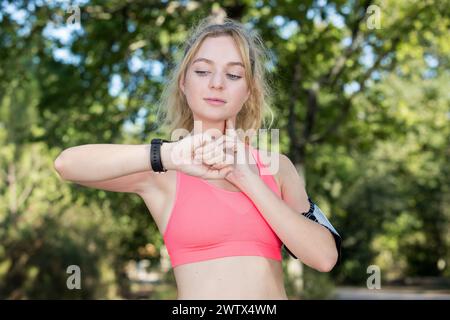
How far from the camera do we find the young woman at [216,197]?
2119 millimetres

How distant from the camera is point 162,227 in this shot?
2293mm

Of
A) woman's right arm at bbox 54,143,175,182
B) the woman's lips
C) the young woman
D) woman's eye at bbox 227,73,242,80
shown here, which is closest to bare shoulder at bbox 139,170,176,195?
the young woman

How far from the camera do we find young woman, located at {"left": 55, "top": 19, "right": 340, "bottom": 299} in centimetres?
212

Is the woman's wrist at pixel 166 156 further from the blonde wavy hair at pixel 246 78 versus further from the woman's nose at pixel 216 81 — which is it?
the blonde wavy hair at pixel 246 78

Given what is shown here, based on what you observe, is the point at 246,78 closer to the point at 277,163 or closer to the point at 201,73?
the point at 201,73

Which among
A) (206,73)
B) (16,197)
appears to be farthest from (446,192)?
(206,73)

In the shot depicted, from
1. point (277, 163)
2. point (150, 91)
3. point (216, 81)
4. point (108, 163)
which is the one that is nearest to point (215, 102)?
point (216, 81)

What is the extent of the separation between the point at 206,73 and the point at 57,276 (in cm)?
1580

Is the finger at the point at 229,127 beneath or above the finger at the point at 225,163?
above

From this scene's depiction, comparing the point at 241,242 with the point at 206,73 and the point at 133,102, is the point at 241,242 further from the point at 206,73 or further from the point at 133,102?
the point at 133,102

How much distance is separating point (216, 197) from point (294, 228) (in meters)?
0.30

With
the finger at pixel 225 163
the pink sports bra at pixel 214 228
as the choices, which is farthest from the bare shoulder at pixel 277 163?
the finger at pixel 225 163

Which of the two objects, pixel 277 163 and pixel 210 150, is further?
pixel 277 163

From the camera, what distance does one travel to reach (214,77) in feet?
7.75
